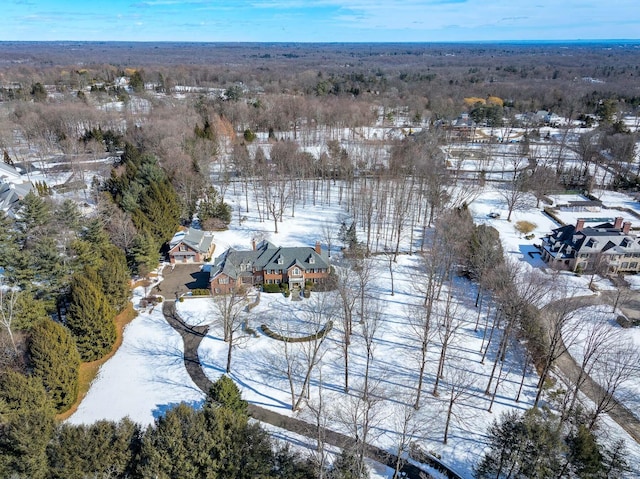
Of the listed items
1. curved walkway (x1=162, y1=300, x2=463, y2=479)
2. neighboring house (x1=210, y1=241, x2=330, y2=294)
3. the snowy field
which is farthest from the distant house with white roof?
curved walkway (x1=162, y1=300, x2=463, y2=479)

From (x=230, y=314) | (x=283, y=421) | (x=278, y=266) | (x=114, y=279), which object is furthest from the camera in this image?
(x=278, y=266)

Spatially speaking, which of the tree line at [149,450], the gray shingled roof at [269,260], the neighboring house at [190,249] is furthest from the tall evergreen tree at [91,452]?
the neighboring house at [190,249]

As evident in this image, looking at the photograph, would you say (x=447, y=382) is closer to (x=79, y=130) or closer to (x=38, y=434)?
(x=38, y=434)

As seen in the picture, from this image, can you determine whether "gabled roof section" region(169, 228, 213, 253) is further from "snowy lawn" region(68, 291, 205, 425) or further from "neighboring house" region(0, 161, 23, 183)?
"neighboring house" region(0, 161, 23, 183)

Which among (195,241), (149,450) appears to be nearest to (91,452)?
(149,450)

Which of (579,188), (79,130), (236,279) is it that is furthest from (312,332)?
(79,130)

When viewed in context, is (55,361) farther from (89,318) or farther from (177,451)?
(177,451)
